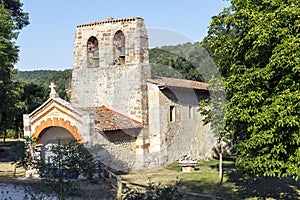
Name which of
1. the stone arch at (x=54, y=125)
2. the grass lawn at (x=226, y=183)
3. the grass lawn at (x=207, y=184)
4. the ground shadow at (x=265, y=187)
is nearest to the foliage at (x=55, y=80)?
the stone arch at (x=54, y=125)

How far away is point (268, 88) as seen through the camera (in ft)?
28.9

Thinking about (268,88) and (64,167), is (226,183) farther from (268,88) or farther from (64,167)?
(64,167)

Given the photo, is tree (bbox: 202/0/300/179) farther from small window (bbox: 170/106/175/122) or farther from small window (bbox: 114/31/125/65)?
small window (bbox: 170/106/175/122)

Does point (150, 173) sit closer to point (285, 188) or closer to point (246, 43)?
point (285, 188)

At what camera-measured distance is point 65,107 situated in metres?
14.8

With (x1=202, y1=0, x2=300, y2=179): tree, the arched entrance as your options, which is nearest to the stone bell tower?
the arched entrance

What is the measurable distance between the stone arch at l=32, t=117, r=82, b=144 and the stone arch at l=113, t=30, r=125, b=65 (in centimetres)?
440

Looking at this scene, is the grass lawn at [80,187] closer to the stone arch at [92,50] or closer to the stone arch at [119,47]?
the stone arch at [92,50]

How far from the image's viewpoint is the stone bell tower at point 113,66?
17016 mm

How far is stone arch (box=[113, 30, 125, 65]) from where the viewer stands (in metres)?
17.5

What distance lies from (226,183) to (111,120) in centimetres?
561

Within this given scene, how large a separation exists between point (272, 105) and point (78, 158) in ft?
15.9

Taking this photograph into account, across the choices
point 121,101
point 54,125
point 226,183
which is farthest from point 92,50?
point 226,183

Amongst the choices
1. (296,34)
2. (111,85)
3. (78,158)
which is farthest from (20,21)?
(296,34)
